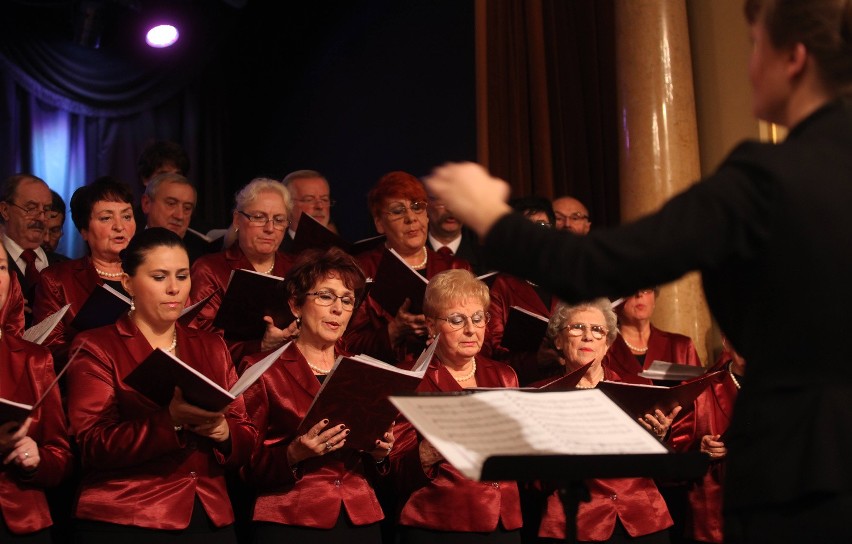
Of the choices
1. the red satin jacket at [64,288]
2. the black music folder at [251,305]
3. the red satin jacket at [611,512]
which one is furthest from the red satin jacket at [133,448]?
the red satin jacket at [611,512]

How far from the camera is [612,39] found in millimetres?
6531

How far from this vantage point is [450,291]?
3.68 metres

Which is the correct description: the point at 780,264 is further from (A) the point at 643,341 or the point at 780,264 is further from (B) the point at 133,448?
(A) the point at 643,341

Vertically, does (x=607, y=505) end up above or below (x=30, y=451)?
below

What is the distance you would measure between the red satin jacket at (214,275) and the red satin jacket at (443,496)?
0.77 meters

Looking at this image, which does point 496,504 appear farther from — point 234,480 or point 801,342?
point 801,342

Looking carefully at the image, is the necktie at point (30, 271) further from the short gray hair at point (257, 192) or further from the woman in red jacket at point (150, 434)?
the woman in red jacket at point (150, 434)

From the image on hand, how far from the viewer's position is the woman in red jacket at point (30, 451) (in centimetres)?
283

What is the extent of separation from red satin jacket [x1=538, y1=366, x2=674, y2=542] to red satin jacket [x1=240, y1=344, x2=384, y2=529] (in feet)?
2.14

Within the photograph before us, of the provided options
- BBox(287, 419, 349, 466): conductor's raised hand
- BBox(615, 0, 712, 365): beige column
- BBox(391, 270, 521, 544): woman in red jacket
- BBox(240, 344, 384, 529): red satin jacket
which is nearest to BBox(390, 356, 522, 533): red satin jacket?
BBox(391, 270, 521, 544): woman in red jacket

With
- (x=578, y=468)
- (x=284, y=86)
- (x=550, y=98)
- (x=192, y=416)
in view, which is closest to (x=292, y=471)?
(x=192, y=416)

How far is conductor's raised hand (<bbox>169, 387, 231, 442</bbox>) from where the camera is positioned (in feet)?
8.96

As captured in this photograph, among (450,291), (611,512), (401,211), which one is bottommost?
(611,512)

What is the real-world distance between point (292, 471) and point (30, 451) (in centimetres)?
75
